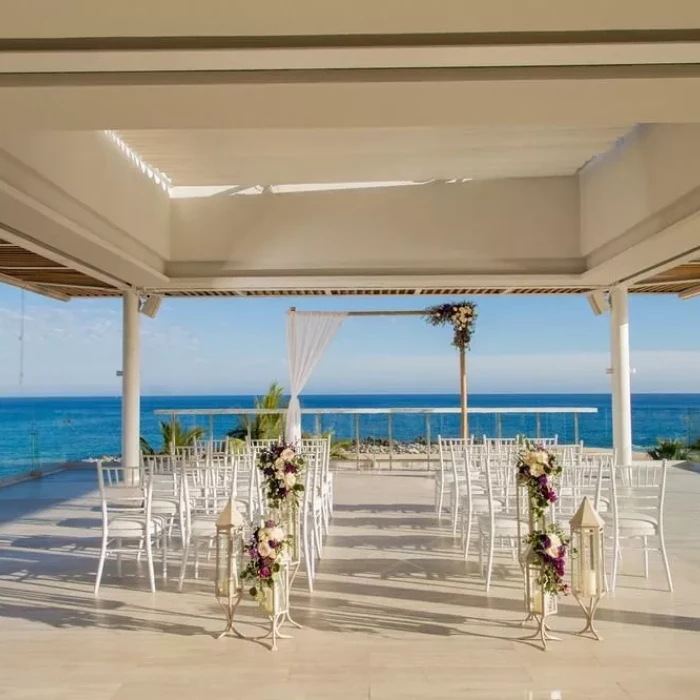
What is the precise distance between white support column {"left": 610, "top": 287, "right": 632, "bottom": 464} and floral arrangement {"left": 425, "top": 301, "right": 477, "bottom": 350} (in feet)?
8.27

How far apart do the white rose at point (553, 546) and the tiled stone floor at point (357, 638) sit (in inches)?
19.4

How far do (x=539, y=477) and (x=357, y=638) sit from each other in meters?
1.41

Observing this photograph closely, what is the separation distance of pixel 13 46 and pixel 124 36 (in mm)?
488

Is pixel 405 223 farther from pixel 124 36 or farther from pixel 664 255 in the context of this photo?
pixel 124 36

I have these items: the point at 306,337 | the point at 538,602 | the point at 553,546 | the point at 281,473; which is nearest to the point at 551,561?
the point at 553,546

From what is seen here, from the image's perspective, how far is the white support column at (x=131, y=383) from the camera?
→ 11.3m

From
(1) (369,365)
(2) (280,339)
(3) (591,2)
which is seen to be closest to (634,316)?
(1) (369,365)

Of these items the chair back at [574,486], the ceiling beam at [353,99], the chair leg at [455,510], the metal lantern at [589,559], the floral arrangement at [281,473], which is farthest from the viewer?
the chair leg at [455,510]

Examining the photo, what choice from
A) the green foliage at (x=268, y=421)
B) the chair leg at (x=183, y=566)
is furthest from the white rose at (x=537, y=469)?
the green foliage at (x=268, y=421)

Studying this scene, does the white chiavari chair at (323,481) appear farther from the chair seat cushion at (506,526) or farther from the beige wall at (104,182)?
the beige wall at (104,182)

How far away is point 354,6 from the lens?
3320 millimetres

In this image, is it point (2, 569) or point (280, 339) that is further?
point (280, 339)

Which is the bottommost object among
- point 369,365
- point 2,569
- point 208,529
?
point 2,569

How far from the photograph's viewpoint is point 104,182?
7637 millimetres
